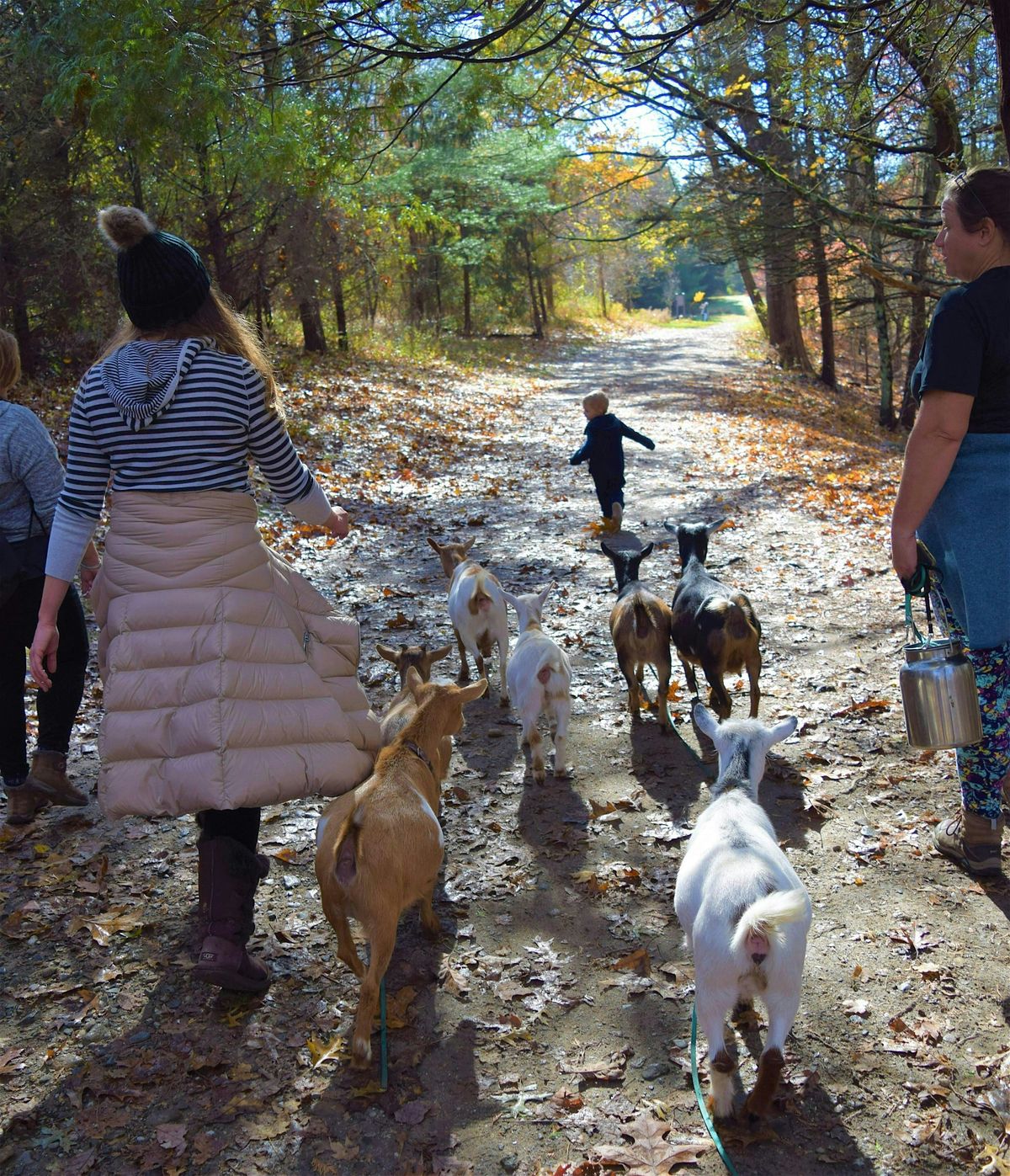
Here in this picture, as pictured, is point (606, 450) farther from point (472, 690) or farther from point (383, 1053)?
point (383, 1053)

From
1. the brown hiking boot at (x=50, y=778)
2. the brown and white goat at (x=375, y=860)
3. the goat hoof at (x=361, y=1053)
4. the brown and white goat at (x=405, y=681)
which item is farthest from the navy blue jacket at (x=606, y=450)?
the goat hoof at (x=361, y=1053)

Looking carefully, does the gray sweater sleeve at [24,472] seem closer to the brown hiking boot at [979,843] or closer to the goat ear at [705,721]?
the goat ear at [705,721]

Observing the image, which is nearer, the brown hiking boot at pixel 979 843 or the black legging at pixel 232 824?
the black legging at pixel 232 824

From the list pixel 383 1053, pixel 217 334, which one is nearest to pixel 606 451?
pixel 217 334

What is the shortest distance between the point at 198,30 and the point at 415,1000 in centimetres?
569

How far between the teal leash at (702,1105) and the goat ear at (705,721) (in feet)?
3.96

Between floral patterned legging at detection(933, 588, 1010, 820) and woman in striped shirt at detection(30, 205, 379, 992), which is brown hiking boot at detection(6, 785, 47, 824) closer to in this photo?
woman in striped shirt at detection(30, 205, 379, 992)

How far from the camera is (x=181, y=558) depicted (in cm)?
329

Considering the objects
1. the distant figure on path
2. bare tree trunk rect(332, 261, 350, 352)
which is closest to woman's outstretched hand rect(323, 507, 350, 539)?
the distant figure on path

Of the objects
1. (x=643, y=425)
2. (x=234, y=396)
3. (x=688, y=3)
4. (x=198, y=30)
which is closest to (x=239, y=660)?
(x=234, y=396)

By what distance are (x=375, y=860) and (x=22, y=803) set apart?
2.56m

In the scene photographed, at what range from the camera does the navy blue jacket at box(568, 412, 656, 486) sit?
1088 centimetres

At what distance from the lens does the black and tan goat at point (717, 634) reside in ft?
19.0

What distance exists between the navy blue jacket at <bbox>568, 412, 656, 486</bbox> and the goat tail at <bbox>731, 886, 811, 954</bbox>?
325 inches
